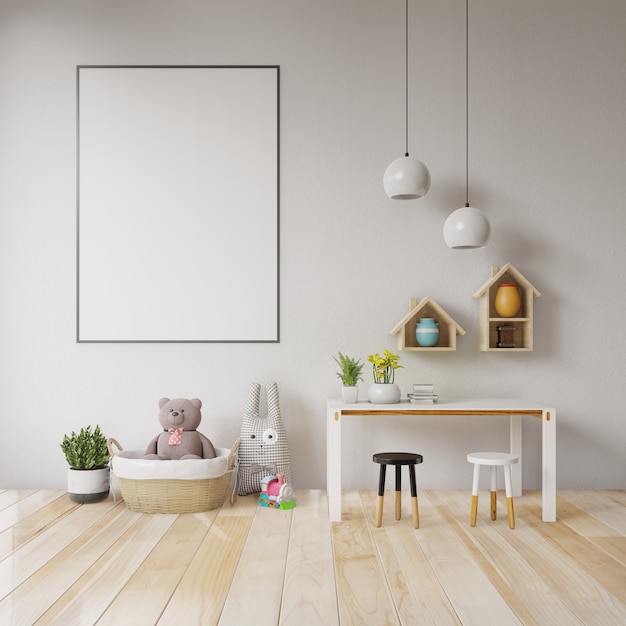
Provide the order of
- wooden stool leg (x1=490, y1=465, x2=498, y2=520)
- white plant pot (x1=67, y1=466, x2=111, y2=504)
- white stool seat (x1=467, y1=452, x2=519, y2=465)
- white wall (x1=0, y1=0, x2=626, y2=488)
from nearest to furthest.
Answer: white stool seat (x1=467, y1=452, x2=519, y2=465) → wooden stool leg (x1=490, y1=465, x2=498, y2=520) → white plant pot (x1=67, y1=466, x2=111, y2=504) → white wall (x1=0, y1=0, x2=626, y2=488)

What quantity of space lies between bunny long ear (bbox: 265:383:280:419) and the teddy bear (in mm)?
380

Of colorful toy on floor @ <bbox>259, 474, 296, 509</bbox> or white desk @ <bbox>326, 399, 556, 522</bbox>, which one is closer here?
white desk @ <bbox>326, 399, 556, 522</bbox>

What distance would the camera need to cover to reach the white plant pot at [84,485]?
3707 millimetres

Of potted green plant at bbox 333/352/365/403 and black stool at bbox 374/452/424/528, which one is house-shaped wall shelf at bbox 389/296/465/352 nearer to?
potted green plant at bbox 333/352/365/403

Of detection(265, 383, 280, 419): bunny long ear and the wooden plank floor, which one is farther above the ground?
detection(265, 383, 280, 419): bunny long ear

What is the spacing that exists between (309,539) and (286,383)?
1177 mm

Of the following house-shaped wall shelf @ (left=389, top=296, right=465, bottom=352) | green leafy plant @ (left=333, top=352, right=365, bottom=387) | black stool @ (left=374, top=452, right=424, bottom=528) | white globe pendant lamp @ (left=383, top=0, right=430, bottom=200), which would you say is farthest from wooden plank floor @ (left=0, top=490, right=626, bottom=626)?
white globe pendant lamp @ (left=383, top=0, right=430, bottom=200)

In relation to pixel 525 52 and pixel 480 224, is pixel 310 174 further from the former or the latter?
pixel 525 52

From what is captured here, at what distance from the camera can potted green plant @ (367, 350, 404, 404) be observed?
3574mm

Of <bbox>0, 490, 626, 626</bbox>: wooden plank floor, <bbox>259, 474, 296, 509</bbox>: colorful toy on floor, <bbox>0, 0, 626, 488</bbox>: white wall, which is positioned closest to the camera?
<bbox>0, 490, 626, 626</bbox>: wooden plank floor

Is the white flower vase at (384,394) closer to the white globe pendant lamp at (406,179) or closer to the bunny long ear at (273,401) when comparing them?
the bunny long ear at (273,401)

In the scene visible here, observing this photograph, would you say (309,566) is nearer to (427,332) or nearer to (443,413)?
(443,413)

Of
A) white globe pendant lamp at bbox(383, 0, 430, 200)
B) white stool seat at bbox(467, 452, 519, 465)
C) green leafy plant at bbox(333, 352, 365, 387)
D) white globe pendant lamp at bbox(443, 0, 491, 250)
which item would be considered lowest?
white stool seat at bbox(467, 452, 519, 465)

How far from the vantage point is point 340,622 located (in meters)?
2.17
